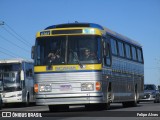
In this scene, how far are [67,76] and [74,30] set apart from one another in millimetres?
1965

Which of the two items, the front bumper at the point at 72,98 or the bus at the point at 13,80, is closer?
the front bumper at the point at 72,98

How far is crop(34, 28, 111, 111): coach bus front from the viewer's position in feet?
77.9

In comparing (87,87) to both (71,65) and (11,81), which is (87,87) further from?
(11,81)

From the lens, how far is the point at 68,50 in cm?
2394

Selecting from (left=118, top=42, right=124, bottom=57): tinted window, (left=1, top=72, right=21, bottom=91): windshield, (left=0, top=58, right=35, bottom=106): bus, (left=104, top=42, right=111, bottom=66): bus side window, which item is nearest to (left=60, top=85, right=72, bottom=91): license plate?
(left=104, top=42, right=111, bottom=66): bus side window

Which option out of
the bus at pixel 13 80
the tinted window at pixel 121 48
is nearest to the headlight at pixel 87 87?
the tinted window at pixel 121 48

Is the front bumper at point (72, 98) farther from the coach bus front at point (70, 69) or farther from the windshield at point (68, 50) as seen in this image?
the windshield at point (68, 50)

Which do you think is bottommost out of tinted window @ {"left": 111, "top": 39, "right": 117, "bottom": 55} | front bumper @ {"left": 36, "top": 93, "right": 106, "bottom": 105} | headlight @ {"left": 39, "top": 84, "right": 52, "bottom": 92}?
front bumper @ {"left": 36, "top": 93, "right": 106, "bottom": 105}

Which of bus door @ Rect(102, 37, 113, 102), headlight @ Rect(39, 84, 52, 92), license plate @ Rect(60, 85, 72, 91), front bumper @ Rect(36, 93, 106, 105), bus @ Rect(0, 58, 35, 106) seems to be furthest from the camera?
bus @ Rect(0, 58, 35, 106)

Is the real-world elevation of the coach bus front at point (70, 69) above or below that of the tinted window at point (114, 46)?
below

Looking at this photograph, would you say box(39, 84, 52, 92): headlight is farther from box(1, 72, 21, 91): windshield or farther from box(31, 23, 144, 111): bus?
box(1, 72, 21, 91): windshield

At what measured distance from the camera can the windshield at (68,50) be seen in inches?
938

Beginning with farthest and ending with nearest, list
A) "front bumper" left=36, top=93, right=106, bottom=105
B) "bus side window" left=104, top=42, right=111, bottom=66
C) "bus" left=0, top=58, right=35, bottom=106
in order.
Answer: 1. "bus" left=0, top=58, right=35, bottom=106
2. "bus side window" left=104, top=42, right=111, bottom=66
3. "front bumper" left=36, top=93, right=106, bottom=105

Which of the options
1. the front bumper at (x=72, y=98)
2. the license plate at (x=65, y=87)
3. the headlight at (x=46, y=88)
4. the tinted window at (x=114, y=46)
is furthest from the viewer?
the tinted window at (x=114, y=46)
